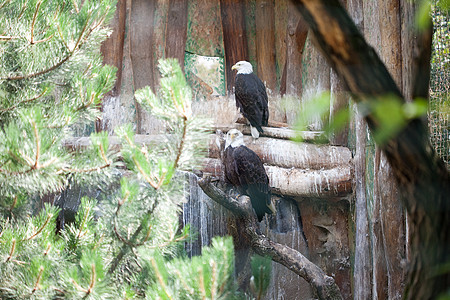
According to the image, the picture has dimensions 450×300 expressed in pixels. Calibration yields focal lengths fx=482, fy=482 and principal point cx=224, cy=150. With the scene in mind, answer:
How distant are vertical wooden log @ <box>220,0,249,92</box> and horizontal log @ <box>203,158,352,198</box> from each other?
1549 mm

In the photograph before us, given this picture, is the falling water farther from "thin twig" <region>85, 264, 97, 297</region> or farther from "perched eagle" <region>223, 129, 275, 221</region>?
"thin twig" <region>85, 264, 97, 297</region>

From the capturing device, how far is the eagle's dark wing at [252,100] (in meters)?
3.82

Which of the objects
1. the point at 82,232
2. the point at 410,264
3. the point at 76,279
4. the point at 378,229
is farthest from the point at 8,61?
the point at 378,229

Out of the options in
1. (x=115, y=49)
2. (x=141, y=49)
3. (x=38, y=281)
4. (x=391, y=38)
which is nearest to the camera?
(x=38, y=281)

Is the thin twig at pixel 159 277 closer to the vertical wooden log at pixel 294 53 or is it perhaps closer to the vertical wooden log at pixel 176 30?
the vertical wooden log at pixel 294 53

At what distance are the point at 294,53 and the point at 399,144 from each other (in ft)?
13.3

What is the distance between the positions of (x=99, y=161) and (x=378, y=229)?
69.4 inches

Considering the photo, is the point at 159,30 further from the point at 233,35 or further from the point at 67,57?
the point at 67,57

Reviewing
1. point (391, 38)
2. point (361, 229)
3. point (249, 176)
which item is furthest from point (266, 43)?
point (361, 229)

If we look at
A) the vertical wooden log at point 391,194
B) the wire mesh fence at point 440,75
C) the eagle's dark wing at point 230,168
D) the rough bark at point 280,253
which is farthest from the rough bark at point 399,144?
the eagle's dark wing at point 230,168

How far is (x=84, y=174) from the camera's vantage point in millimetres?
1659

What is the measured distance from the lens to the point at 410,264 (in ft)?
1.69

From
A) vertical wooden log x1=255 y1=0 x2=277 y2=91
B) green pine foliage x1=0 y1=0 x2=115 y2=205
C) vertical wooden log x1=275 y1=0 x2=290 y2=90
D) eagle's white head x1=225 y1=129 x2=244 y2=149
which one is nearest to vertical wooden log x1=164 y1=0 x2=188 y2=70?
vertical wooden log x1=255 y1=0 x2=277 y2=91

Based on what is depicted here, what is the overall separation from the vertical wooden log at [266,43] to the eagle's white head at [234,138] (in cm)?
127
